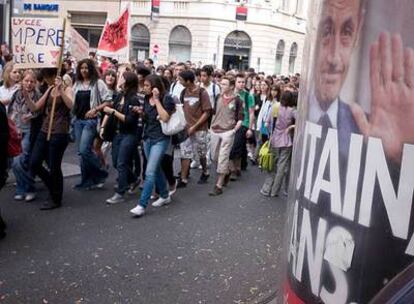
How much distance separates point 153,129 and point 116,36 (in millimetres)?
→ 3460

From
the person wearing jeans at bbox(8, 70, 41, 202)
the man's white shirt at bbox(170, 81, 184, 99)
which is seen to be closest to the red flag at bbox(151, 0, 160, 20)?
the man's white shirt at bbox(170, 81, 184, 99)

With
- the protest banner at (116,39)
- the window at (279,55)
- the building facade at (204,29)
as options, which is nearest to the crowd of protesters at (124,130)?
the protest banner at (116,39)

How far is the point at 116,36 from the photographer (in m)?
9.30

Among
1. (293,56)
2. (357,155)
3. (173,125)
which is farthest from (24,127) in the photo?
(293,56)

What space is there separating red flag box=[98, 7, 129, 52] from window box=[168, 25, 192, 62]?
27655mm

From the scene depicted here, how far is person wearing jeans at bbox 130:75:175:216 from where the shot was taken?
20.5 ft

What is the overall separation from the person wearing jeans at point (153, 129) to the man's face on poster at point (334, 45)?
4.48 metres

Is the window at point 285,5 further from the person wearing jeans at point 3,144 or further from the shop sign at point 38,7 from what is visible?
the person wearing jeans at point 3,144

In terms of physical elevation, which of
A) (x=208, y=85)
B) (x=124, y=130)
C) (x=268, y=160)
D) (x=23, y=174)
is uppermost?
(x=208, y=85)

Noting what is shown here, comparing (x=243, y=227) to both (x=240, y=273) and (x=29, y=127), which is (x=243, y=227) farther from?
(x=29, y=127)

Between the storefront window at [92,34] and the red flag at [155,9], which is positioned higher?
the red flag at [155,9]

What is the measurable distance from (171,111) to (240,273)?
7.60 ft

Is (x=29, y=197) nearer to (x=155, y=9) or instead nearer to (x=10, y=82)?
(x=10, y=82)

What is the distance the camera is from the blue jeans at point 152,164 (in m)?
6.22
